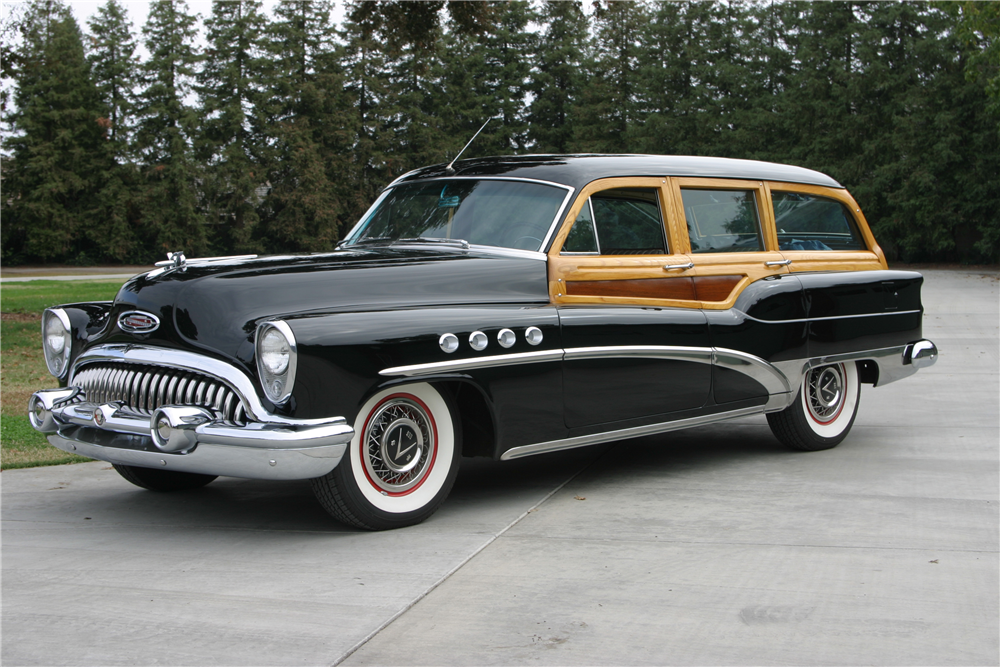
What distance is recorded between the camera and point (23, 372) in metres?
11.2

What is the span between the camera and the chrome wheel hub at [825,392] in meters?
6.70

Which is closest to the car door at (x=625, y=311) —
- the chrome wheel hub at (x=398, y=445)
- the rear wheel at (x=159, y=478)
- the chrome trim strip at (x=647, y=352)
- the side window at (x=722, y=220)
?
the chrome trim strip at (x=647, y=352)

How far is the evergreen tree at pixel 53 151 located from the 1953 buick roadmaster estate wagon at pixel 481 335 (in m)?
50.3

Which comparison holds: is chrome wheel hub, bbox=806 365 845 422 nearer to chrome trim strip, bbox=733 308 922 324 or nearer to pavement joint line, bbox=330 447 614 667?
chrome trim strip, bbox=733 308 922 324

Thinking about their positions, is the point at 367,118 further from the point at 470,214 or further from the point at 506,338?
the point at 506,338

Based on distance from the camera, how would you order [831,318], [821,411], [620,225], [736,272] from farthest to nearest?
[821,411], [831,318], [736,272], [620,225]

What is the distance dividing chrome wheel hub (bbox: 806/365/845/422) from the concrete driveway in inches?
14.4

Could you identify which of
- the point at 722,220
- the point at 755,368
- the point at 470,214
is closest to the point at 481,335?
the point at 470,214

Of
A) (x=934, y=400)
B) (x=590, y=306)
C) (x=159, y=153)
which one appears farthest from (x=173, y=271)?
(x=159, y=153)

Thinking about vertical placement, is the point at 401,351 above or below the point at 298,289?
below

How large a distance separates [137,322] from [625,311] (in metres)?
2.48

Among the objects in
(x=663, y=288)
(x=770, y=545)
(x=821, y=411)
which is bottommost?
(x=770, y=545)

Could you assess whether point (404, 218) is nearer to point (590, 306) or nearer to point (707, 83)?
point (590, 306)

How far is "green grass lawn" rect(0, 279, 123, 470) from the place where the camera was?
6.82 metres
